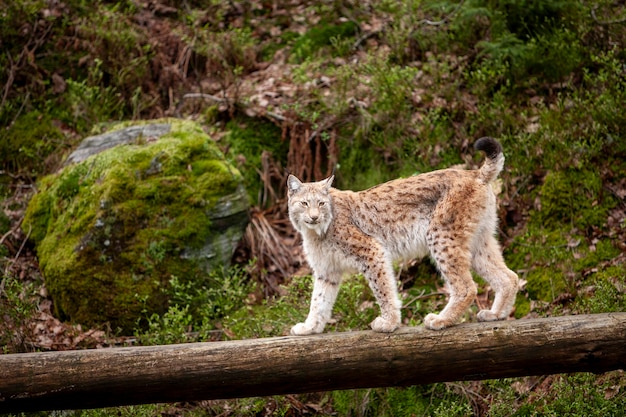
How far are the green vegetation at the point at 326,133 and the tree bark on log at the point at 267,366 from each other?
4.51 feet

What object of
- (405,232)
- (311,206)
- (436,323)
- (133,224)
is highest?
(311,206)

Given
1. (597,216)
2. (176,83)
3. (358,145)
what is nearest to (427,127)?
(358,145)

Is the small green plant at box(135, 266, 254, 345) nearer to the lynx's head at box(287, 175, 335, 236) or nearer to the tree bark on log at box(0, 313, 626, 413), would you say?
the lynx's head at box(287, 175, 335, 236)

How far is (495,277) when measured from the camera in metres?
5.84

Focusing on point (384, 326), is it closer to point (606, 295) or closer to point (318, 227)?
point (318, 227)

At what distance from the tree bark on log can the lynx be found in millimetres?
657

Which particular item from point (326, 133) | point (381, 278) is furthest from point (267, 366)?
point (326, 133)

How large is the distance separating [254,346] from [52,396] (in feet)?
4.71

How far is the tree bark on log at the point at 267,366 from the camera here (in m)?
4.75

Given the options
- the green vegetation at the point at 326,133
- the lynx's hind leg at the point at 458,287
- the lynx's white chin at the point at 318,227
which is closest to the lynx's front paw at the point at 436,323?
the lynx's hind leg at the point at 458,287

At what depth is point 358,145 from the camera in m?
9.29

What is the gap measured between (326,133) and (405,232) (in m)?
3.61

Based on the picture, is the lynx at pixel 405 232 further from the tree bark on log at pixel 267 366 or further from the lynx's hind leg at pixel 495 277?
the tree bark on log at pixel 267 366

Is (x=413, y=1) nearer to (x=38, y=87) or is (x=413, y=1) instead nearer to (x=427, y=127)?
(x=427, y=127)
